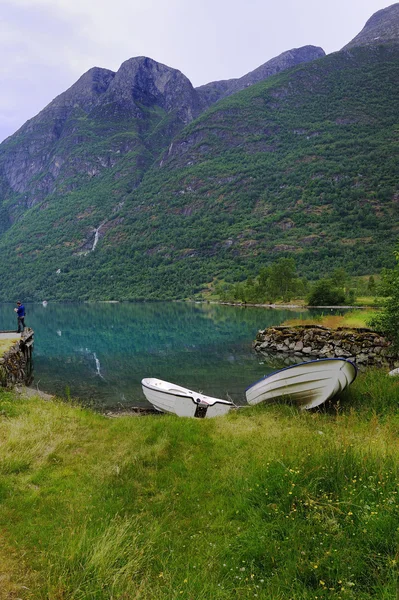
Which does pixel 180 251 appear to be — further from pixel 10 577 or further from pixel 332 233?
pixel 10 577

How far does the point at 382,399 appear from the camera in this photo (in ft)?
31.9

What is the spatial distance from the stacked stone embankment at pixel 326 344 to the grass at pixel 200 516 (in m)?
18.1

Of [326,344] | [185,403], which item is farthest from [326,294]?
[185,403]

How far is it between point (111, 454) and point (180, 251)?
172662 mm

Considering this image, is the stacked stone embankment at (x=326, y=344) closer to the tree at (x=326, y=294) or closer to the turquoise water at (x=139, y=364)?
the turquoise water at (x=139, y=364)

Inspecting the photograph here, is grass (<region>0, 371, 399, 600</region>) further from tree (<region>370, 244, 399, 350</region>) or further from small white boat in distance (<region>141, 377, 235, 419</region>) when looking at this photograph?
tree (<region>370, 244, 399, 350</region>)

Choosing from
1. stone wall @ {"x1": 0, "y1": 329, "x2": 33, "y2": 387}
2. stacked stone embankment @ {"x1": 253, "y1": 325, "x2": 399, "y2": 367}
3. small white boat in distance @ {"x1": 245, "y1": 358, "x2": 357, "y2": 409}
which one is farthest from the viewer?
stacked stone embankment @ {"x1": 253, "y1": 325, "x2": 399, "y2": 367}

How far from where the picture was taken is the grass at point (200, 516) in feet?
11.1

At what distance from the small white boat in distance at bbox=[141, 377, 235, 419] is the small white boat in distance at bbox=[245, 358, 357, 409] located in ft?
6.43

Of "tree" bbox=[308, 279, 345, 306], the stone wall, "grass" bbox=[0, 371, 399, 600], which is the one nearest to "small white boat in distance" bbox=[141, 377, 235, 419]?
"grass" bbox=[0, 371, 399, 600]

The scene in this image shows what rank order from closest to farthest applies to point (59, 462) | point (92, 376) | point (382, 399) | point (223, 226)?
point (59, 462), point (382, 399), point (92, 376), point (223, 226)

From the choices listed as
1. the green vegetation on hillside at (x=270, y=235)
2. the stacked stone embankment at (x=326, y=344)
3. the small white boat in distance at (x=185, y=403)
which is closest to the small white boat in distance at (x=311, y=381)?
the small white boat in distance at (x=185, y=403)

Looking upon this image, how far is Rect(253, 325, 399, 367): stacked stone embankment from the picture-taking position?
2390 centimetres

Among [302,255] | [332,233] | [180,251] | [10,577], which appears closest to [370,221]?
[332,233]
